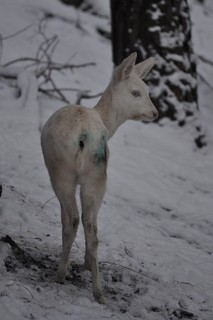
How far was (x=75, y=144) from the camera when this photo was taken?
3627 millimetres

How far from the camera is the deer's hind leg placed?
371cm

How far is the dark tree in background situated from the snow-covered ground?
32 centimetres

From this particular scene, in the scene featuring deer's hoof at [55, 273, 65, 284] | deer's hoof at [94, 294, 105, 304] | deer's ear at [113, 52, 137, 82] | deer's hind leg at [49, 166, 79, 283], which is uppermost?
deer's ear at [113, 52, 137, 82]

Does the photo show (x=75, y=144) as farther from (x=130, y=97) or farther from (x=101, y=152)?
(x=130, y=97)

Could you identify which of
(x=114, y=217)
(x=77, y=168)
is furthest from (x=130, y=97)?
(x=114, y=217)

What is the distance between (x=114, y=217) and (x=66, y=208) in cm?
189

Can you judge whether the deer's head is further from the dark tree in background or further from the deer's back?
the dark tree in background

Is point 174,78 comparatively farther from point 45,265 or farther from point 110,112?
point 45,265

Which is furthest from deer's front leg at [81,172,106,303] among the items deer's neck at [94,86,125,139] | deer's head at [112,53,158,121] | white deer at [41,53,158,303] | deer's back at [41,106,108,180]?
deer's head at [112,53,158,121]

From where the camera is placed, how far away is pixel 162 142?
7941 mm

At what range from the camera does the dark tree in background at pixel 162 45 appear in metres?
8.13

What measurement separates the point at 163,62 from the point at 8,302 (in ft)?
18.6

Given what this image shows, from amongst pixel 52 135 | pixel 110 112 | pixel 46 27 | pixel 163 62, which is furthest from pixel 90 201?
pixel 46 27

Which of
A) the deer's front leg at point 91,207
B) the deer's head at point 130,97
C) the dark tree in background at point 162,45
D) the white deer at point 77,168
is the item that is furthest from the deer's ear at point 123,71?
the dark tree in background at point 162,45
